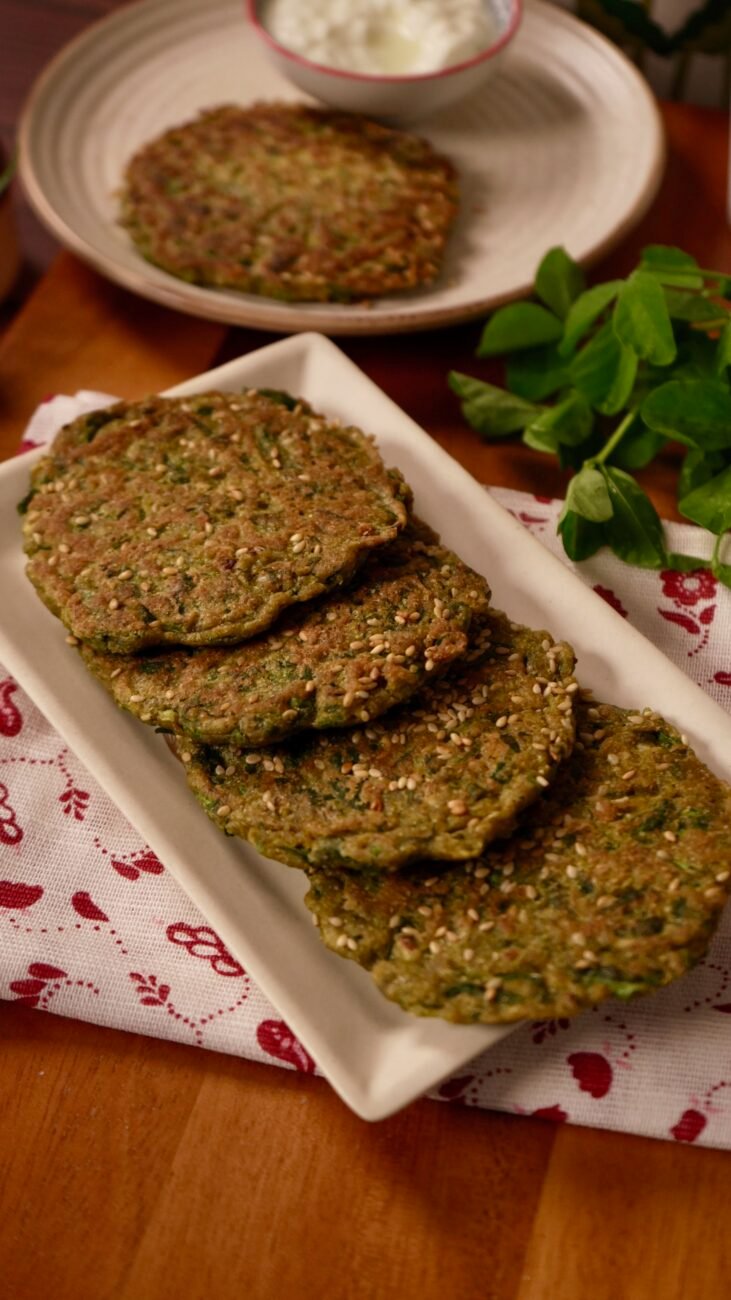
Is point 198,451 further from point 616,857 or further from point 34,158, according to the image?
point 34,158

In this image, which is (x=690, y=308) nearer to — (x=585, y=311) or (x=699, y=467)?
(x=585, y=311)

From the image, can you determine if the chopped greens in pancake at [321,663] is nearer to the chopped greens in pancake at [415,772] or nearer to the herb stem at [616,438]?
the chopped greens in pancake at [415,772]

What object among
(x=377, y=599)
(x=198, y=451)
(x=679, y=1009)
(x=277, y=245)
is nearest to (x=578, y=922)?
(x=679, y=1009)

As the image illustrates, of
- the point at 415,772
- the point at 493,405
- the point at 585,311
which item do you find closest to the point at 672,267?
the point at 585,311

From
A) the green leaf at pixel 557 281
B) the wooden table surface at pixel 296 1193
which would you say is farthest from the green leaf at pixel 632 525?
the wooden table surface at pixel 296 1193

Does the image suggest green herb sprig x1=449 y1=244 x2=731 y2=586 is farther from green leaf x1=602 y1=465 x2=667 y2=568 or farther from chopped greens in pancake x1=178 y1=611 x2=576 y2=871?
chopped greens in pancake x1=178 y1=611 x2=576 y2=871

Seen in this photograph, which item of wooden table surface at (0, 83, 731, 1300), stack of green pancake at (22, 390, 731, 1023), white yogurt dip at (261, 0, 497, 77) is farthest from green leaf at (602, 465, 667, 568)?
white yogurt dip at (261, 0, 497, 77)

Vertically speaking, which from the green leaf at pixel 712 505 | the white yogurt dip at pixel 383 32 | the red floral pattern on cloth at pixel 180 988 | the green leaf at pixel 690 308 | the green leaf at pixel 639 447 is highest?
the white yogurt dip at pixel 383 32
